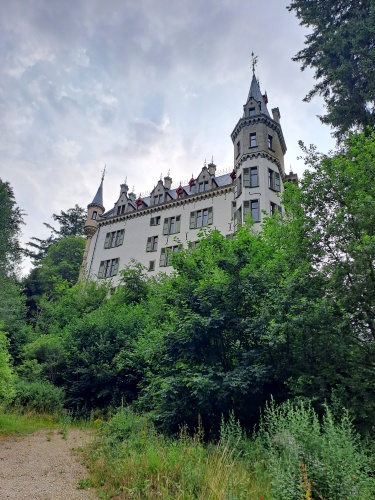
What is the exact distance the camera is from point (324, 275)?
417 inches

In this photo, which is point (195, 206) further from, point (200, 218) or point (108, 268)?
point (108, 268)

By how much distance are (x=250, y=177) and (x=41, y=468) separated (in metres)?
26.1

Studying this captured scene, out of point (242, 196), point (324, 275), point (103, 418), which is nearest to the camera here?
point (324, 275)

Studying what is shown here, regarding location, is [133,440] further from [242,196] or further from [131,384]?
Result: [242,196]

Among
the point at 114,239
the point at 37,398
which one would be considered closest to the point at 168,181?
the point at 114,239

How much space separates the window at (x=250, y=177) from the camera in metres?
29.7

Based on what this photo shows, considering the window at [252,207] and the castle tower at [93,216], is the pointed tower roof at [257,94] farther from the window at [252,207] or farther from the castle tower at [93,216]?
the castle tower at [93,216]

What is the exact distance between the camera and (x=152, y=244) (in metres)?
36.3

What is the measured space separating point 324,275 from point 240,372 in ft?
12.8

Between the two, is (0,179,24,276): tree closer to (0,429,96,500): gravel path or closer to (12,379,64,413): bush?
(12,379,64,413): bush

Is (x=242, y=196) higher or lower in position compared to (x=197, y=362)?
higher

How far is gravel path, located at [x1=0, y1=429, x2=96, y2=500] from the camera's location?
6984 mm

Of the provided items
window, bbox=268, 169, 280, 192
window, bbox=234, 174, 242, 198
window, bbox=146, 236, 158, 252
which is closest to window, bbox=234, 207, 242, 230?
window, bbox=234, 174, 242, 198

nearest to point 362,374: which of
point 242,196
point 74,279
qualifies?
point 242,196
